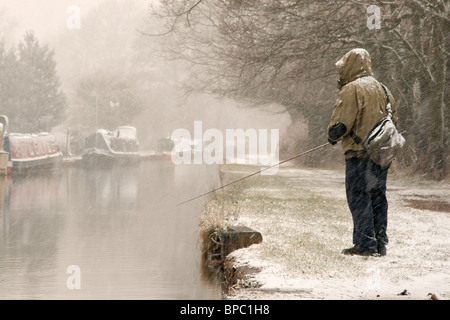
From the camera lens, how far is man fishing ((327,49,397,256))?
8148 millimetres

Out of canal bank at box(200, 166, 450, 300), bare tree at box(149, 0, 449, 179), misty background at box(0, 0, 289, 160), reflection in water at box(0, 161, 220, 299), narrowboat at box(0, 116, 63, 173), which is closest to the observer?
canal bank at box(200, 166, 450, 300)

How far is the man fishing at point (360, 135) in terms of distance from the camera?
8.15 meters

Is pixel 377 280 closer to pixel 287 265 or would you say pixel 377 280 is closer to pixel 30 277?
pixel 287 265

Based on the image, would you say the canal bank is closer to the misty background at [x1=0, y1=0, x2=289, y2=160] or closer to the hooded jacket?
the hooded jacket

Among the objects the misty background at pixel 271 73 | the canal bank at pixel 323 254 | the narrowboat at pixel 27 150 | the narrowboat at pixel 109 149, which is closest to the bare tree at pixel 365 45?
the misty background at pixel 271 73

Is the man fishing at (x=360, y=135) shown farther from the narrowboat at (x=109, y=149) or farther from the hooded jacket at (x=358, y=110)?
the narrowboat at (x=109, y=149)

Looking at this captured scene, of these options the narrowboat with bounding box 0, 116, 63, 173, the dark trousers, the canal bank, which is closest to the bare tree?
the canal bank

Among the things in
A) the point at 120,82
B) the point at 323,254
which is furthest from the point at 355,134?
the point at 120,82

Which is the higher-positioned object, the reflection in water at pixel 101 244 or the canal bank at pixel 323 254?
the canal bank at pixel 323 254

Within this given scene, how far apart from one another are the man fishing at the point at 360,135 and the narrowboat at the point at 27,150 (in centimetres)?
2234

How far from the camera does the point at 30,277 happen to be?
8.65 m

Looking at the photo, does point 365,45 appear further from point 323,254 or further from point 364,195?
point 323,254

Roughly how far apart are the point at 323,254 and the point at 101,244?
4.19 metres

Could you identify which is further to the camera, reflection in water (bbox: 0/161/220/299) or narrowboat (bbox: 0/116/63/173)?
narrowboat (bbox: 0/116/63/173)
